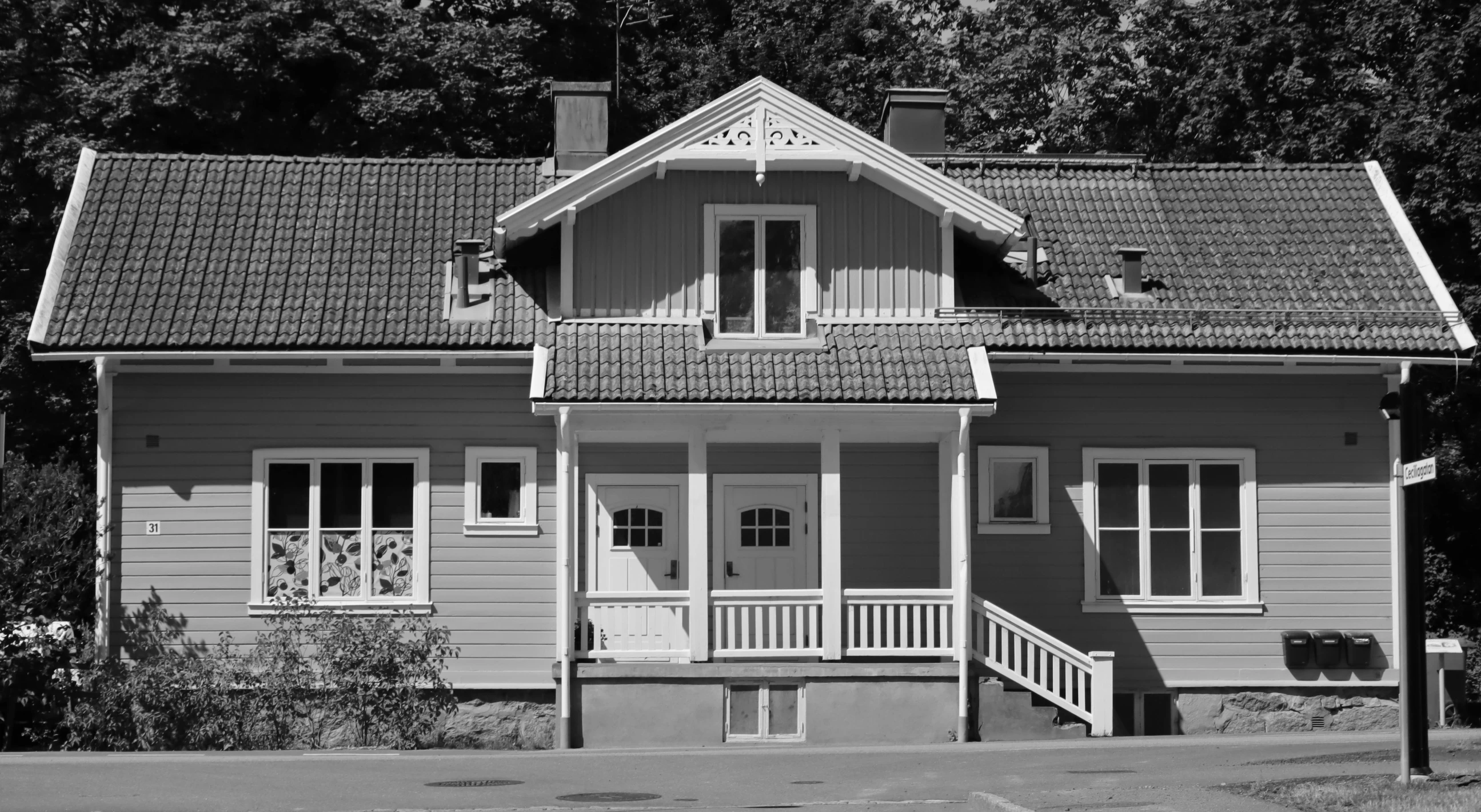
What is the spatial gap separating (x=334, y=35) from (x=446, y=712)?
15.5m

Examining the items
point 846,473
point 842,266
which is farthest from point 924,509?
point 842,266

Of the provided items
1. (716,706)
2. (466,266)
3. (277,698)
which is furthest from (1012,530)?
(277,698)

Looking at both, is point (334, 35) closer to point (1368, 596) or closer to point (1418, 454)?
point (1368, 596)

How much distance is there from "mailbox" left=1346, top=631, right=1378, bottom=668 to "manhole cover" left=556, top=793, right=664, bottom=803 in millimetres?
10096

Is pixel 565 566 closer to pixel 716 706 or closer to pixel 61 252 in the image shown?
pixel 716 706

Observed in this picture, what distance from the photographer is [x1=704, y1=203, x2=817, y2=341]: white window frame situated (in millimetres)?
21172

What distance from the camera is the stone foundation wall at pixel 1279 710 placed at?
70.5 ft

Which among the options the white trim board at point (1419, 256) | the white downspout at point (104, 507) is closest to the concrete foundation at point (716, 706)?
the white downspout at point (104, 507)

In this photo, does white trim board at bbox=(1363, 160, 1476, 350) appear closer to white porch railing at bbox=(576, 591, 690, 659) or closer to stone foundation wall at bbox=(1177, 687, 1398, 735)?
stone foundation wall at bbox=(1177, 687, 1398, 735)

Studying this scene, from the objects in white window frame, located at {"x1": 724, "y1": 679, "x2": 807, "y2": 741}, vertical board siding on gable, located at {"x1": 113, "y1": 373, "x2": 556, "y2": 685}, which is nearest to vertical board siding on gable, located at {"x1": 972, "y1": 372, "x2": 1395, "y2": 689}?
white window frame, located at {"x1": 724, "y1": 679, "x2": 807, "y2": 741}

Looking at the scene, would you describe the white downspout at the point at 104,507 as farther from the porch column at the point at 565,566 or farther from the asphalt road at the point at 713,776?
the porch column at the point at 565,566

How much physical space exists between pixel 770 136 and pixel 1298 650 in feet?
27.6

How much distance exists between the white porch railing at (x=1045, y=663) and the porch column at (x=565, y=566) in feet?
14.3

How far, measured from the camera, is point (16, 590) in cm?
2188
